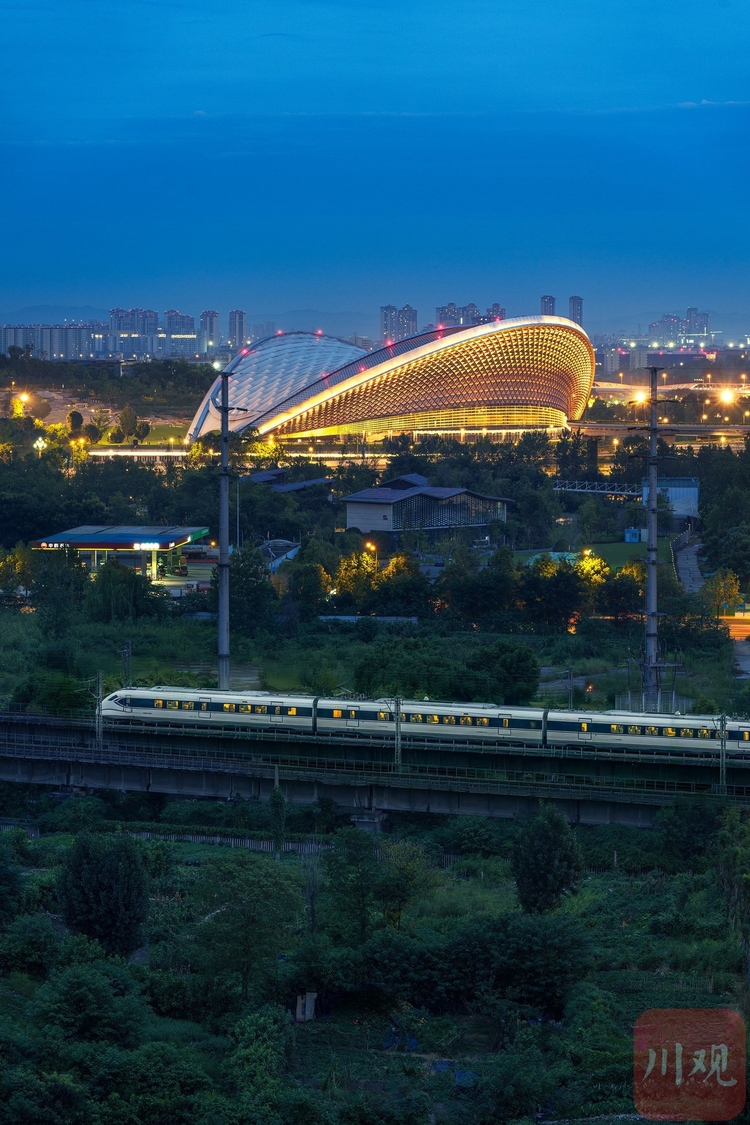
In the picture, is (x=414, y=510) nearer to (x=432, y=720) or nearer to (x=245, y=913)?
(x=432, y=720)

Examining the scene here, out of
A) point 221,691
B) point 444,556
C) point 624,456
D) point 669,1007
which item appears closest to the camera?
point 669,1007

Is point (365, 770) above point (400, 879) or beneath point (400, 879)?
above

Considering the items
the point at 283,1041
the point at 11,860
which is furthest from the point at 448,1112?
the point at 11,860

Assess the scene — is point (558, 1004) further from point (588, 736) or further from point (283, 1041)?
point (588, 736)

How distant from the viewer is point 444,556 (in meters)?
42.1

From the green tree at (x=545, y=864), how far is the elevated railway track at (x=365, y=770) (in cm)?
320

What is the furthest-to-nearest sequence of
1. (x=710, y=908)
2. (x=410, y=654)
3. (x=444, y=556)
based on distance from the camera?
(x=444, y=556) < (x=410, y=654) < (x=710, y=908)

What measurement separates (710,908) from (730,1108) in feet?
17.2

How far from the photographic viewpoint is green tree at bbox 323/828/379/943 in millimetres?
16750

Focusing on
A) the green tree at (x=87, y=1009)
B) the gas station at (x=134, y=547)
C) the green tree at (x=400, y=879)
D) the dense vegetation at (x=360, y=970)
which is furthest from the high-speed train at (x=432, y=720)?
the gas station at (x=134, y=547)

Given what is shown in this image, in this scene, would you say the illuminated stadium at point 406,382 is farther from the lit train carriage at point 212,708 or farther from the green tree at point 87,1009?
the green tree at point 87,1009

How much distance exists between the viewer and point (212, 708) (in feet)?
76.1

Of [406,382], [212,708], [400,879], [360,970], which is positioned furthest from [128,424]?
[360,970]

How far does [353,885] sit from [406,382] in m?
56.3
